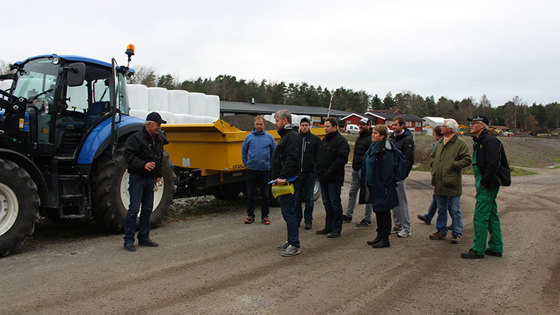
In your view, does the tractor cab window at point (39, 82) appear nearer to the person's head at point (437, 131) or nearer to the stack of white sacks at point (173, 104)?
the person's head at point (437, 131)

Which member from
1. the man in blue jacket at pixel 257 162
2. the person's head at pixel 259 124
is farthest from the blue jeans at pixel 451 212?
the person's head at pixel 259 124

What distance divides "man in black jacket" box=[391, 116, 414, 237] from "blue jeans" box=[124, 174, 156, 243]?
3.79 m

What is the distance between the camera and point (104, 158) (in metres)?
6.18

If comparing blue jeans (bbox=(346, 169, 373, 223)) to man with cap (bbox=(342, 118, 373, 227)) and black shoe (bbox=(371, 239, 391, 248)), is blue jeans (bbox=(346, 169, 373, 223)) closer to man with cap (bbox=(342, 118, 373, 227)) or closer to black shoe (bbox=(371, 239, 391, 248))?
man with cap (bbox=(342, 118, 373, 227))

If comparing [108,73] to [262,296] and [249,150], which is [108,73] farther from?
[262,296]

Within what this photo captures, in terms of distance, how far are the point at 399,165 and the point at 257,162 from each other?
2.44 meters

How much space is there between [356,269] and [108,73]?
15.7 feet

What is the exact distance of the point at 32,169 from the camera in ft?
17.5

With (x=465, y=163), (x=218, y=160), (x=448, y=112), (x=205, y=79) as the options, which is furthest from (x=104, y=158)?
(x=448, y=112)

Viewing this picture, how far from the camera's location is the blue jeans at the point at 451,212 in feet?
20.6

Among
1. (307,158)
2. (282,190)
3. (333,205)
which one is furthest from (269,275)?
(307,158)

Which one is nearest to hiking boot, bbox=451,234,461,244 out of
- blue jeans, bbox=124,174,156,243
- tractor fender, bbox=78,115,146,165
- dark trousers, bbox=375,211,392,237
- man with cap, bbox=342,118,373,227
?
dark trousers, bbox=375,211,392,237

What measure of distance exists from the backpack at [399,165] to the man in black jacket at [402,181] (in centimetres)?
43

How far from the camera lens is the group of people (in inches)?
213
